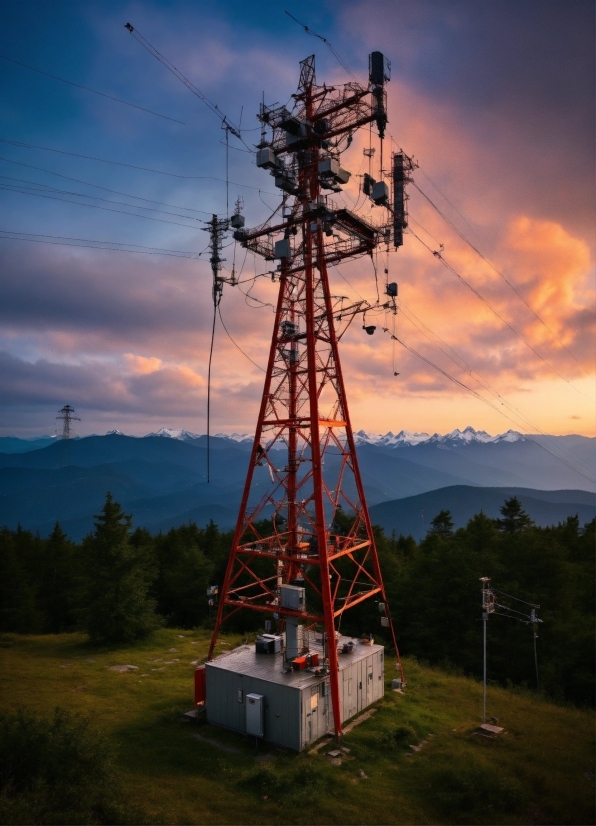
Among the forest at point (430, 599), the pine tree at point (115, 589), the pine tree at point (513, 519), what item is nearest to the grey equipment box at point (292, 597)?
the forest at point (430, 599)

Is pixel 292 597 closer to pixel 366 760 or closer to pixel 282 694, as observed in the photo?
pixel 282 694

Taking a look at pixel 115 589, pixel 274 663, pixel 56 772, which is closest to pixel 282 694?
pixel 274 663

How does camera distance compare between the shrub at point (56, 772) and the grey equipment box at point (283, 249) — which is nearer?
the shrub at point (56, 772)

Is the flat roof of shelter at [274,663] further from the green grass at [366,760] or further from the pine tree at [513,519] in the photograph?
the pine tree at [513,519]

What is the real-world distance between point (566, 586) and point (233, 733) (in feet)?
80.9

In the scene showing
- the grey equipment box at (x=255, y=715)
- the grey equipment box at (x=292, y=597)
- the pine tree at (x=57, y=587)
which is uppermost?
the grey equipment box at (x=292, y=597)

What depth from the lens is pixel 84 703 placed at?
80.5 feet

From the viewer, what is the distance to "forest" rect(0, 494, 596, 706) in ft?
102

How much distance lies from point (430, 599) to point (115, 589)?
23.5m

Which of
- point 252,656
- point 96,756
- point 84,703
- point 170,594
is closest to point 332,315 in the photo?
point 252,656

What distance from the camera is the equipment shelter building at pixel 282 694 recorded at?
19734 mm

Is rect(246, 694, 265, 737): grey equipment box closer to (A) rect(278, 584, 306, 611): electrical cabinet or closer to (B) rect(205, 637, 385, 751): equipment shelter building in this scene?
(B) rect(205, 637, 385, 751): equipment shelter building

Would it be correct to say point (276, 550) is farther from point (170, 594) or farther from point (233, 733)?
point (170, 594)

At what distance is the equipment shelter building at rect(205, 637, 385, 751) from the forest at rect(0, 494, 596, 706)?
1192 cm
